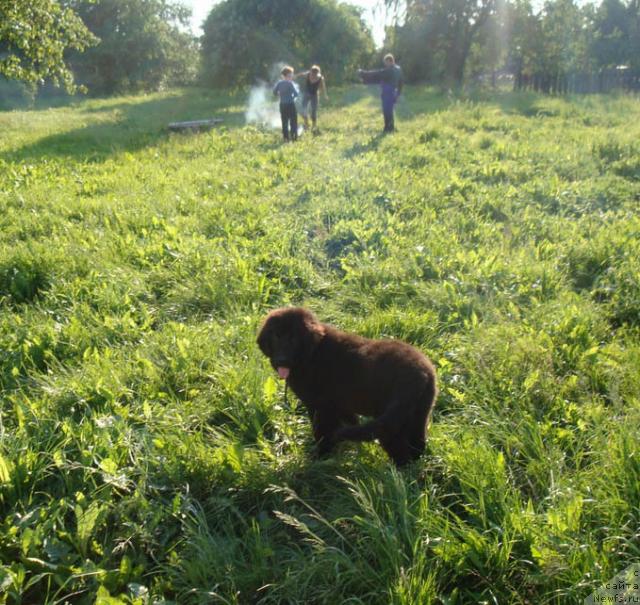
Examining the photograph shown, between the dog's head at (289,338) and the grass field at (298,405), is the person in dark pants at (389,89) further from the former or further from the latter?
the dog's head at (289,338)

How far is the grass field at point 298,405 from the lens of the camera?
2.31 meters

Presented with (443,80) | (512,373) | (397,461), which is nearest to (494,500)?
(397,461)

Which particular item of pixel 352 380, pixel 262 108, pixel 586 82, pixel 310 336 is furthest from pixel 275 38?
pixel 352 380

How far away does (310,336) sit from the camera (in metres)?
3.12

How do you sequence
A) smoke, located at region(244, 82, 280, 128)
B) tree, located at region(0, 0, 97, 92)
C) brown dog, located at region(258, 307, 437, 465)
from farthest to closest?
smoke, located at region(244, 82, 280, 128) < tree, located at region(0, 0, 97, 92) < brown dog, located at region(258, 307, 437, 465)

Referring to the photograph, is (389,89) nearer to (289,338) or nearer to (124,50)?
(289,338)

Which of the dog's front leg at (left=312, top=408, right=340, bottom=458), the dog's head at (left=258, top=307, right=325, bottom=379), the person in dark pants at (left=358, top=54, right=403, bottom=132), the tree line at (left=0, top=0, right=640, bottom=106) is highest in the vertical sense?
the tree line at (left=0, top=0, right=640, bottom=106)

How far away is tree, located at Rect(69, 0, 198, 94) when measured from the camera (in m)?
44.6

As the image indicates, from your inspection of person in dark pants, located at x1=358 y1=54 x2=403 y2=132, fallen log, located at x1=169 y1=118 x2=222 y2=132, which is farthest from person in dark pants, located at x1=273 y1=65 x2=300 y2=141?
fallen log, located at x1=169 y1=118 x2=222 y2=132

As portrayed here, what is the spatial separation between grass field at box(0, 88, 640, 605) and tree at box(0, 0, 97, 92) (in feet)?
11.4

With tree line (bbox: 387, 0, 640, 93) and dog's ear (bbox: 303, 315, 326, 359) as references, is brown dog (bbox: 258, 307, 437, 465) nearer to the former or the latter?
dog's ear (bbox: 303, 315, 326, 359)

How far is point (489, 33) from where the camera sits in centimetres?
3406

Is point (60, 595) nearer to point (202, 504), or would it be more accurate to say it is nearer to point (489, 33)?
point (202, 504)

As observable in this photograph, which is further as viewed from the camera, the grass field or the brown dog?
the brown dog
